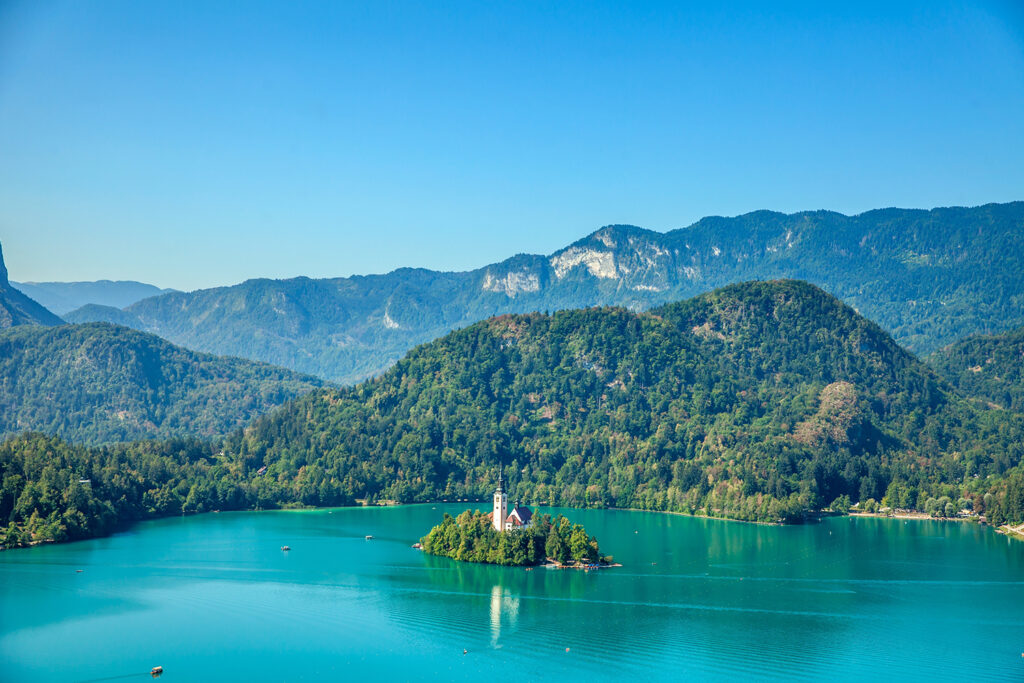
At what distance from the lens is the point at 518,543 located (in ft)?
320

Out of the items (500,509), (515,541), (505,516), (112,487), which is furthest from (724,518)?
(112,487)

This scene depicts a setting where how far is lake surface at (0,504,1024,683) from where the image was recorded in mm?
67562

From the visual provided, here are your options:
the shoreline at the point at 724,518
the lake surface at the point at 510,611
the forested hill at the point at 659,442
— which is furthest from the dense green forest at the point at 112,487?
the forested hill at the point at 659,442

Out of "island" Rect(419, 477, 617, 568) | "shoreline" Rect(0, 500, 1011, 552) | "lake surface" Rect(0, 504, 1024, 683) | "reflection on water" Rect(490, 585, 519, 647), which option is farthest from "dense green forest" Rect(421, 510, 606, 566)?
"shoreline" Rect(0, 500, 1011, 552)

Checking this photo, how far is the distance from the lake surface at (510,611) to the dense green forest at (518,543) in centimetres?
197

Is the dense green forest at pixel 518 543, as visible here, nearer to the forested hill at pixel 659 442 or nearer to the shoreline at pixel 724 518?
the shoreline at pixel 724 518

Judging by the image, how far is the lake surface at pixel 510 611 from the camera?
67562 millimetres

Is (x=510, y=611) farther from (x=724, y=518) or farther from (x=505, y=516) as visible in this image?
(x=724, y=518)

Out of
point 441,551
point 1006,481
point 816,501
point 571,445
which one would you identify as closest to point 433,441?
point 571,445

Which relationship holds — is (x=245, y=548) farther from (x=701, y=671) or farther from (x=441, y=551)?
(x=701, y=671)

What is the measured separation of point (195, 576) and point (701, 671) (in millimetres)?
47632

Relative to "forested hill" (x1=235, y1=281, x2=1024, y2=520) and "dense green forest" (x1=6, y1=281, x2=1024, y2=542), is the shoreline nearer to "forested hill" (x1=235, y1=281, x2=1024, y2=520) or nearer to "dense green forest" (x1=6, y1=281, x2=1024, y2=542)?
"dense green forest" (x1=6, y1=281, x2=1024, y2=542)

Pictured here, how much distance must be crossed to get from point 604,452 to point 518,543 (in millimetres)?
75597

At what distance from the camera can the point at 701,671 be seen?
6675 cm
